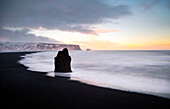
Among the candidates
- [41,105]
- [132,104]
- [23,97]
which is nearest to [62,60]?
[23,97]

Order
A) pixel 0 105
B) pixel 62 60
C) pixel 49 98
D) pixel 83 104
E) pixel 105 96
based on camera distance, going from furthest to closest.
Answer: pixel 62 60, pixel 105 96, pixel 49 98, pixel 83 104, pixel 0 105

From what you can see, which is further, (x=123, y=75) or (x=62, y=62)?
(x=62, y=62)

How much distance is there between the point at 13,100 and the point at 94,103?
2.86 metres

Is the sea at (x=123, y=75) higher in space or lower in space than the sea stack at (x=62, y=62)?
lower

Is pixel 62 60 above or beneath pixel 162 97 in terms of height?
above

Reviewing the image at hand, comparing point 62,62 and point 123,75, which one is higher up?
point 62,62

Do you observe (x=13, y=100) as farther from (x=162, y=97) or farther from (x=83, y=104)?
(x=162, y=97)

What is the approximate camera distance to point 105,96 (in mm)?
5043

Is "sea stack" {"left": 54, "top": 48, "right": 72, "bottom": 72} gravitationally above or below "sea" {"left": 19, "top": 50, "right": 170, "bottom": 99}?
above

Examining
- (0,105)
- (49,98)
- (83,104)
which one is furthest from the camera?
(49,98)

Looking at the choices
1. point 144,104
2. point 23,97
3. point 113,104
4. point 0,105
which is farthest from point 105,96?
point 0,105

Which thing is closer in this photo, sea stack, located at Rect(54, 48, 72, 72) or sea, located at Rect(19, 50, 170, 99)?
sea, located at Rect(19, 50, 170, 99)

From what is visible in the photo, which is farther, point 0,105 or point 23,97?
point 23,97

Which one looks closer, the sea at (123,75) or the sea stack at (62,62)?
the sea at (123,75)
